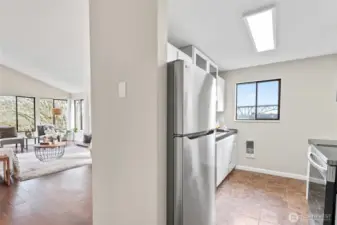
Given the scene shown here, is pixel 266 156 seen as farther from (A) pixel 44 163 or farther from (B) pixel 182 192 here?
(A) pixel 44 163

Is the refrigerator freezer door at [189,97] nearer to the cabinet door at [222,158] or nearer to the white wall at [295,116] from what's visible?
the cabinet door at [222,158]

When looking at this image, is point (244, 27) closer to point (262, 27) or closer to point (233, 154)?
point (262, 27)

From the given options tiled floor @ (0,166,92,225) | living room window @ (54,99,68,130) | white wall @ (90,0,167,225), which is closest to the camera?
white wall @ (90,0,167,225)

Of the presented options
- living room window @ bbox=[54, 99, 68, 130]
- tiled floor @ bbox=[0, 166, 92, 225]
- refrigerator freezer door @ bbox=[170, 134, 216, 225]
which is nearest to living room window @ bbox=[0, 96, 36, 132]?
living room window @ bbox=[54, 99, 68, 130]

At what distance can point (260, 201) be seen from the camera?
8.83 feet

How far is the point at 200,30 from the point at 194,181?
2003 mm

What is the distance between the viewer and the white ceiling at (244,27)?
81.4 inches

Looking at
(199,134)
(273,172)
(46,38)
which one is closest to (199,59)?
(199,134)

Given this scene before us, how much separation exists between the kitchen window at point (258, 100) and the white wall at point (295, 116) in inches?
4.6

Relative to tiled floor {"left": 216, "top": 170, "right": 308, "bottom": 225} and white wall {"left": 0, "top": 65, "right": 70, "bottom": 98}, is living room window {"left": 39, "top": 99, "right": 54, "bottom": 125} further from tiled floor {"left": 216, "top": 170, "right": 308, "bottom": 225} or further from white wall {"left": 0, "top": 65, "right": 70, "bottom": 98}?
tiled floor {"left": 216, "top": 170, "right": 308, "bottom": 225}

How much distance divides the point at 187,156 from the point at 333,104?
3485 millimetres

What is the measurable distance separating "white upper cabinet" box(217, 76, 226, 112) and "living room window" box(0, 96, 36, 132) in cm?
795

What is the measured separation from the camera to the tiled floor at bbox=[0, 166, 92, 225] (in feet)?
7.13

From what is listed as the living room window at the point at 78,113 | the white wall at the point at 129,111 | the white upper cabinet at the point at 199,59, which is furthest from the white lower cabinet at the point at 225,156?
the living room window at the point at 78,113
